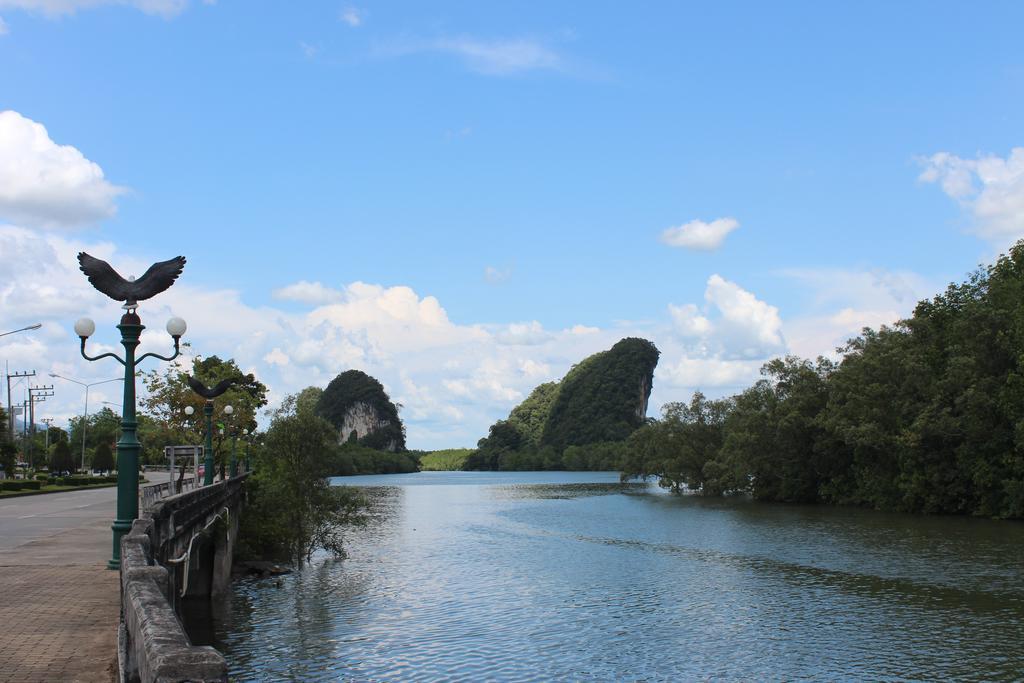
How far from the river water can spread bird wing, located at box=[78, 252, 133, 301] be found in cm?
986

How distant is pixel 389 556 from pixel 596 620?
1809cm

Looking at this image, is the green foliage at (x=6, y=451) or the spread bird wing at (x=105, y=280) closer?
the spread bird wing at (x=105, y=280)

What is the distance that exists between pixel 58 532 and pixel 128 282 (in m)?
10.9

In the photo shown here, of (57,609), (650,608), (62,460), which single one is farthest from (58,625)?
(62,460)

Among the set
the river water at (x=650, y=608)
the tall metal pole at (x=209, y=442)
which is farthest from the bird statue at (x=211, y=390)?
the river water at (x=650, y=608)

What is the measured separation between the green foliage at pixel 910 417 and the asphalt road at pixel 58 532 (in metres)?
42.5

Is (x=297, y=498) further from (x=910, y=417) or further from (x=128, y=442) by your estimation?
(x=910, y=417)

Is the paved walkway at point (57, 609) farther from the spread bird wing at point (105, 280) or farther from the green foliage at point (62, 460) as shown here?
the green foliage at point (62, 460)

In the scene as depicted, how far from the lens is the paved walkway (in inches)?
372

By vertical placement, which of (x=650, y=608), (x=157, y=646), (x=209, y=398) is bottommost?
(x=650, y=608)

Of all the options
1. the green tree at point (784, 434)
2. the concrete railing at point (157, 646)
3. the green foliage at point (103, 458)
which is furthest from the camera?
the green foliage at point (103, 458)

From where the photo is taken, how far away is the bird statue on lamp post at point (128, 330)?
15297 millimetres

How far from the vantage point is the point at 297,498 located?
128 ft

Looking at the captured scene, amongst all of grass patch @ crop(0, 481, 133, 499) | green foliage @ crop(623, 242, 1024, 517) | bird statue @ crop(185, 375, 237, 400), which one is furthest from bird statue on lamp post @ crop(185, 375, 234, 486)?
green foliage @ crop(623, 242, 1024, 517)
